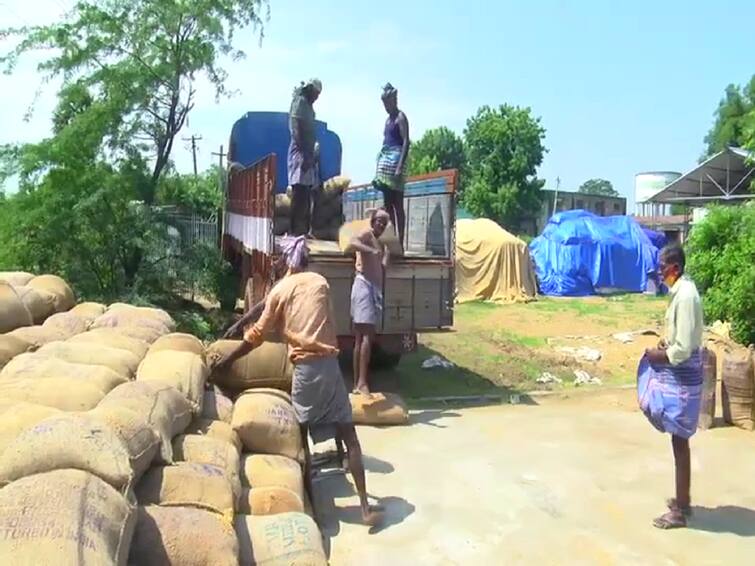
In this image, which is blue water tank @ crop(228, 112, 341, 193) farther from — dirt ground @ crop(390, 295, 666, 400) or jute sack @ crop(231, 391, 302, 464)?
jute sack @ crop(231, 391, 302, 464)

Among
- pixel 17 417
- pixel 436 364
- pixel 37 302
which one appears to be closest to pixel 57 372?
pixel 17 417

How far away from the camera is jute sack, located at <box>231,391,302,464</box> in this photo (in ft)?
15.5

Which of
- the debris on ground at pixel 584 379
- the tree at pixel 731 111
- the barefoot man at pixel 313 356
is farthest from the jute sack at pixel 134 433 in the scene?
the tree at pixel 731 111

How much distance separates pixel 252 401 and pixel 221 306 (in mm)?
7782

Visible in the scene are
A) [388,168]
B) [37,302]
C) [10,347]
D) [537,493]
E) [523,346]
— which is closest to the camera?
[10,347]

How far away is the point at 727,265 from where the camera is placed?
856 centimetres

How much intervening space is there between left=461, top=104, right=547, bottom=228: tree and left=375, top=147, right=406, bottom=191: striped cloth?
90.4ft

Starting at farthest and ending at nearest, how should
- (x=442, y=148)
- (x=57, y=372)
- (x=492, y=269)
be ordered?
(x=442, y=148)
(x=492, y=269)
(x=57, y=372)

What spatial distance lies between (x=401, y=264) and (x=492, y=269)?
12.8m

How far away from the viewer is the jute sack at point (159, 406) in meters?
3.82

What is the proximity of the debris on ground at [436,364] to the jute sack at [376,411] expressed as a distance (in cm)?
261

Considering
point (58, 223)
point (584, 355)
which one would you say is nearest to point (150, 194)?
point (58, 223)

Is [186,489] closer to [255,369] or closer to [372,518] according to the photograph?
[372,518]

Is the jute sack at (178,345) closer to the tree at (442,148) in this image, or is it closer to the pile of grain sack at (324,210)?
the pile of grain sack at (324,210)
